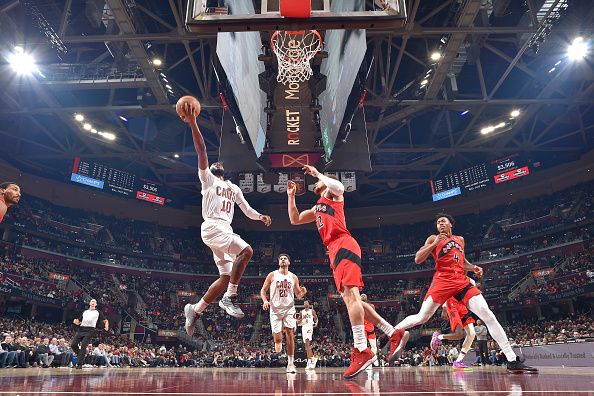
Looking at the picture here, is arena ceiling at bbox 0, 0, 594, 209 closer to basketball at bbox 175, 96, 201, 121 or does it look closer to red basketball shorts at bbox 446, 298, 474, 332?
red basketball shorts at bbox 446, 298, 474, 332

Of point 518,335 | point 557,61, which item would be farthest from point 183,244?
point 557,61

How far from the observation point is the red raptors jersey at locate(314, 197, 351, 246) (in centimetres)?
525

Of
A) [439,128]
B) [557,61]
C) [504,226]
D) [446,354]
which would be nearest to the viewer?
[557,61]

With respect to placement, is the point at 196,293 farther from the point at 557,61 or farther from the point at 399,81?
the point at 557,61

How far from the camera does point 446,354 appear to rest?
20641mm

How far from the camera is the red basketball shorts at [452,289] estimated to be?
5.50 m

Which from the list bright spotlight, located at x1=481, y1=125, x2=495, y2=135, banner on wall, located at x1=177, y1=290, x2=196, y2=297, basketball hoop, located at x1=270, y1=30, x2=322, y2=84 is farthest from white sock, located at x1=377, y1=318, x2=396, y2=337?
banner on wall, located at x1=177, y1=290, x2=196, y2=297

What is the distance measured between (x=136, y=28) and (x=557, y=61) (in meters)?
18.2

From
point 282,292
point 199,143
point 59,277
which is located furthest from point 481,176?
point 59,277

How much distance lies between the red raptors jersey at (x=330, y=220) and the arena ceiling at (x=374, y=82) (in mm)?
11357

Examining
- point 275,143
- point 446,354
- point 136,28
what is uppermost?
point 136,28

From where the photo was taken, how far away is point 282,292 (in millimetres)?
8500

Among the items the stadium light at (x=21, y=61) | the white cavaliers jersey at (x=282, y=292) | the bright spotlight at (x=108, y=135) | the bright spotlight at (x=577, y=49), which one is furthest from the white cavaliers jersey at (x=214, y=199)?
the bright spotlight at (x=108, y=135)

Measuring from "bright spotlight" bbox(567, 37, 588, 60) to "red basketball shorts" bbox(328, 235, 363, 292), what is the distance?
16286mm
